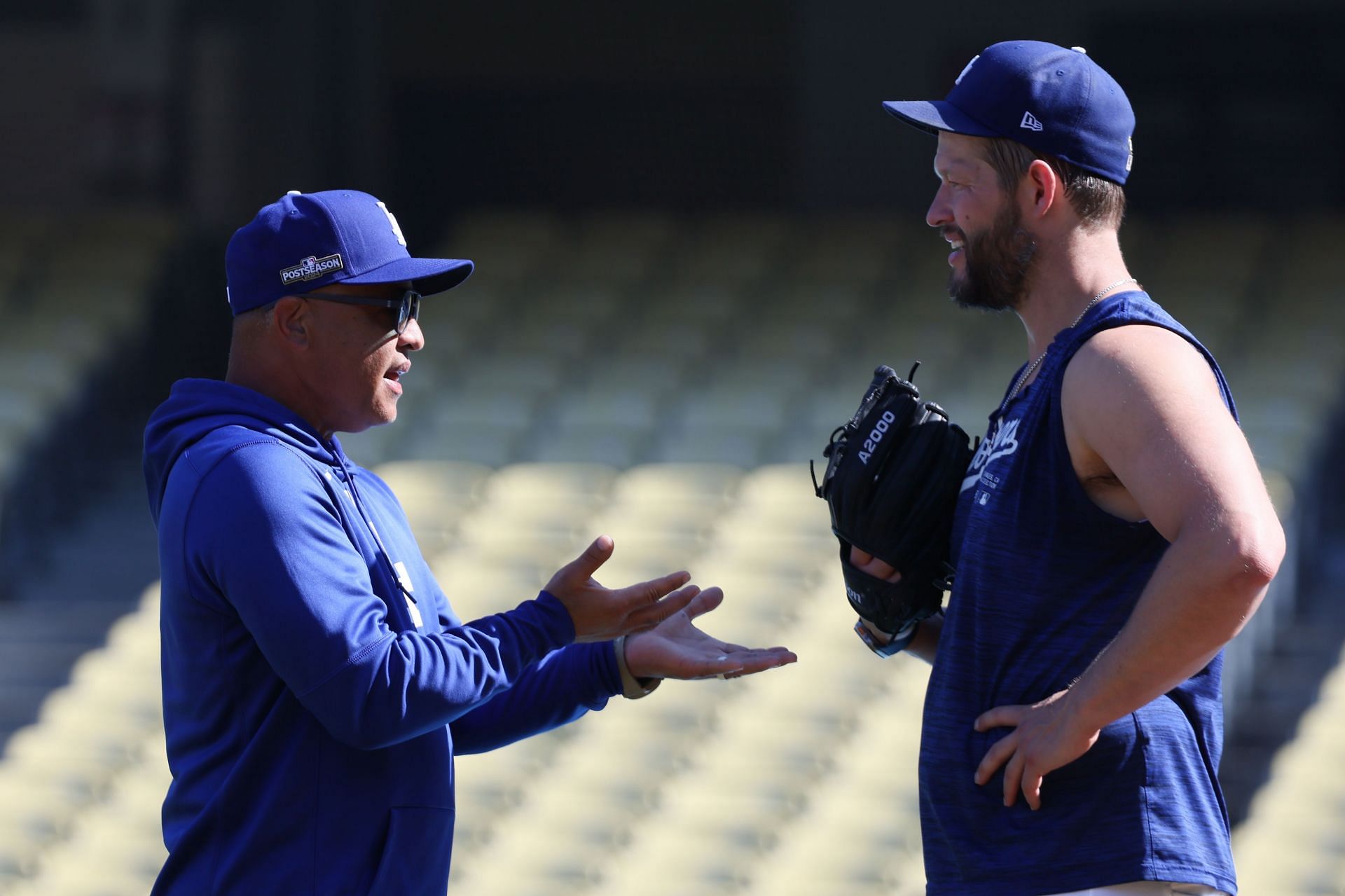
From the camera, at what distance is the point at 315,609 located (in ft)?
5.41

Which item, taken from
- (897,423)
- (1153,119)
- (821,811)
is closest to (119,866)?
(821,811)

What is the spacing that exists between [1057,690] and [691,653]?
0.49m

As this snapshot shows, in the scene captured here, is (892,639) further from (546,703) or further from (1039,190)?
(1039,190)

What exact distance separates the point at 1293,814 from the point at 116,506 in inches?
163

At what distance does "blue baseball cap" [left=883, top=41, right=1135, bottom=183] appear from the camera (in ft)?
5.78

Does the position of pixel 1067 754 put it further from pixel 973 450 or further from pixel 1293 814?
pixel 1293 814

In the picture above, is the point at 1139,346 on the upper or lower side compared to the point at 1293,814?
upper

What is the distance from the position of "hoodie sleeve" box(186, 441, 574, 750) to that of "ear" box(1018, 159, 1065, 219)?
2.54ft

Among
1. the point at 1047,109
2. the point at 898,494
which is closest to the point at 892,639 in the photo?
the point at 898,494

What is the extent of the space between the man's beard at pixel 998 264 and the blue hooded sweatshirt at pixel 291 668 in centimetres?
61

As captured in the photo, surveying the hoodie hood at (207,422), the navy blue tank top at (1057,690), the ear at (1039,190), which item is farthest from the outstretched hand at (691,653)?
the ear at (1039,190)

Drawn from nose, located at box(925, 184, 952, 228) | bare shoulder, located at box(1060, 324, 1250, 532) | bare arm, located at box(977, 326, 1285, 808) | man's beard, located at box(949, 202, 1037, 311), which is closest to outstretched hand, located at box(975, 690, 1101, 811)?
bare arm, located at box(977, 326, 1285, 808)

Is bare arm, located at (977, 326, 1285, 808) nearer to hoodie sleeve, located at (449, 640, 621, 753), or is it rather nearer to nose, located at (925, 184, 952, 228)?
nose, located at (925, 184, 952, 228)

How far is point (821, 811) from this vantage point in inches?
167
